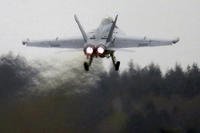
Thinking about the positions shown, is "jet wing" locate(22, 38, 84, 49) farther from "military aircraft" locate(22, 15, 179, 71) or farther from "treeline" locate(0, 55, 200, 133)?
"treeline" locate(0, 55, 200, 133)

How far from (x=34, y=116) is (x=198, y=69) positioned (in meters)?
22.9

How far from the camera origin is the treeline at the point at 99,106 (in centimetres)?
9206

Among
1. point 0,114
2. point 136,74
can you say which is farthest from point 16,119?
point 136,74

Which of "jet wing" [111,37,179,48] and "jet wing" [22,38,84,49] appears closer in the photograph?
"jet wing" [22,38,84,49]

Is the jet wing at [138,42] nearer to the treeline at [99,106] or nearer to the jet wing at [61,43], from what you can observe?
the jet wing at [61,43]

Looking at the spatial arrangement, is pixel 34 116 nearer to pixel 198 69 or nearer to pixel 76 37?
pixel 76 37

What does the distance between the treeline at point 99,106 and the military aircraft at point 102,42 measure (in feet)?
34.0

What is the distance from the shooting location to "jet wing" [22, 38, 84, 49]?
267 ft

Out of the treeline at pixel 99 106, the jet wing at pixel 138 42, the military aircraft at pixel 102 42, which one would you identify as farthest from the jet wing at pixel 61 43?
the treeline at pixel 99 106

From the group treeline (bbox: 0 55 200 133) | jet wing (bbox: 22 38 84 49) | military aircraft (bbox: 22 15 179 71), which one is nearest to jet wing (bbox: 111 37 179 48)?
military aircraft (bbox: 22 15 179 71)

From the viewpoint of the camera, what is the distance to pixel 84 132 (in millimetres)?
92562

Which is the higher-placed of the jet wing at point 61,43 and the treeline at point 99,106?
the jet wing at point 61,43

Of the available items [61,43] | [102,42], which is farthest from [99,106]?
[102,42]

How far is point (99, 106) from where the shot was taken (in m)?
96.7
